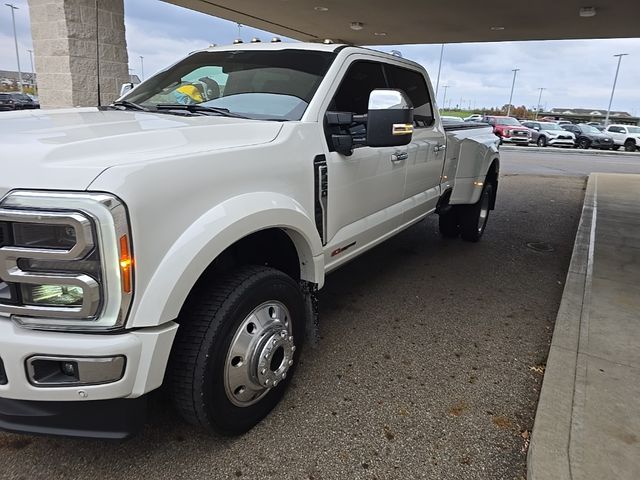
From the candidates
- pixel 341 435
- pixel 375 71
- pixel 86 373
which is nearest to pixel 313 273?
pixel 341 435

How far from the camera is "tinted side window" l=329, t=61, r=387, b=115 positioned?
3291 mm

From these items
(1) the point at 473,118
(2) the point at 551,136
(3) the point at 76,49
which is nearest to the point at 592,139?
(2) the point at 551,136

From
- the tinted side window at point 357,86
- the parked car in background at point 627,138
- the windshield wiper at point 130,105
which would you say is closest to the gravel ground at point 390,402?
the tinted side window at point 357,86

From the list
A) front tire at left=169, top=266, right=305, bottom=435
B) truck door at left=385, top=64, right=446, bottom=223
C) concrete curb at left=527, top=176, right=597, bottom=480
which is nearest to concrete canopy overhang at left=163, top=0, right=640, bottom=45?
truck door at left=385, top=64, right=446, bottom=223

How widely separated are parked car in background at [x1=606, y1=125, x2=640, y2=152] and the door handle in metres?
34.4

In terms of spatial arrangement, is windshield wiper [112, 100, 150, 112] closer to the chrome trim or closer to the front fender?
the front fender

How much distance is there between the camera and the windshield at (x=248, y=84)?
3.02 meters

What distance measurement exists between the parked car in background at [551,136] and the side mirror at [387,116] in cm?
3449

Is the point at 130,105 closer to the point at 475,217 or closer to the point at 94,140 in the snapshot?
the point at 94,140

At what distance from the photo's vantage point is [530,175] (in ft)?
48.7

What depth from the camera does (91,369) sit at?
5.66ft

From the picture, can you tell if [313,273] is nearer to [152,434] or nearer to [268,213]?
[268,213]

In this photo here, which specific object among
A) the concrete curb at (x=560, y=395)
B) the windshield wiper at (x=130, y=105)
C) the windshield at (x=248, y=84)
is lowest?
the concrete curb at (x=560, y=395)

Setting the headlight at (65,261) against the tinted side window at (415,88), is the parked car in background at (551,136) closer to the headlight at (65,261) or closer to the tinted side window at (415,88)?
the tinted side window at (415,88)
